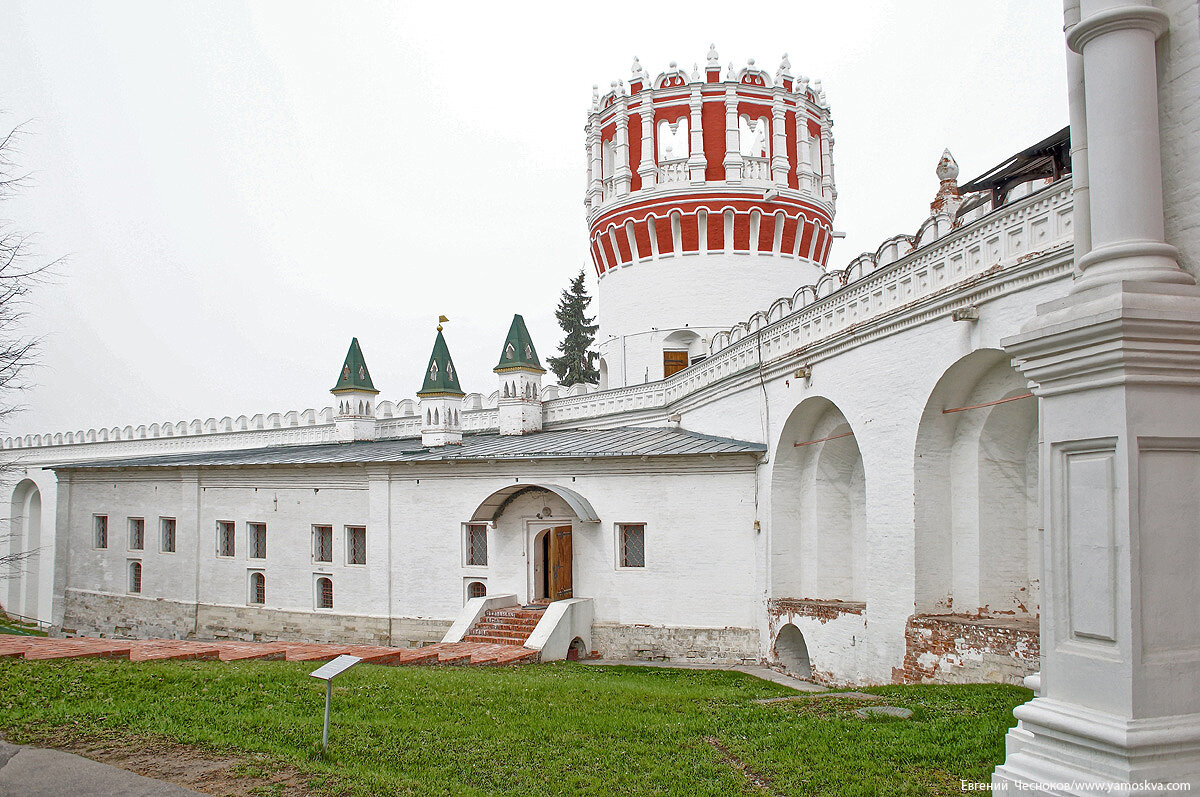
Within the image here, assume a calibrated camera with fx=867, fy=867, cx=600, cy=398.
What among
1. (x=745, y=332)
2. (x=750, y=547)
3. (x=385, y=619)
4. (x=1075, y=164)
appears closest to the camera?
(x=1075, y=164)

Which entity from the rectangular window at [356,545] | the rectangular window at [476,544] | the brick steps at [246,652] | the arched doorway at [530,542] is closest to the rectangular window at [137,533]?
the rectangular window at [356,545]

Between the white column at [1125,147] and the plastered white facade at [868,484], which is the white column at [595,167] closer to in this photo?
the plastered white facade at [868,484]

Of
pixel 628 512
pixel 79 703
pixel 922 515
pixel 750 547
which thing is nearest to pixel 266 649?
pixel 79 703

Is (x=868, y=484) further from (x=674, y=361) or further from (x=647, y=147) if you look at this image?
(x=647, y=147)

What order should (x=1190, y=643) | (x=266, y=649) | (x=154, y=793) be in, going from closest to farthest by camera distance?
1. (x=1190, y=643)
2. (x=154, y=793)
3. (x=266, y=649)

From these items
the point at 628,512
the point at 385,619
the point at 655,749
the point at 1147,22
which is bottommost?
the point at 385,619

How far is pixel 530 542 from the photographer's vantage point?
21.7 m

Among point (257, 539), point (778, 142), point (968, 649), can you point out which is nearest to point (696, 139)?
point (778, 142)

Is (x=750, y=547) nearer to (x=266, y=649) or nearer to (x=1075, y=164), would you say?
(x=266, y=649)

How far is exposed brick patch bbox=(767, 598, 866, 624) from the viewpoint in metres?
14.9

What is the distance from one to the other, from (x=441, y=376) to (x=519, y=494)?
7.74 meters

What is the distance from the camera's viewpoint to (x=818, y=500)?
16906 millimetres

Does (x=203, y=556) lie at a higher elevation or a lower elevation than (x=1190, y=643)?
lower

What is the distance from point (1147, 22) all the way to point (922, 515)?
9115mm
